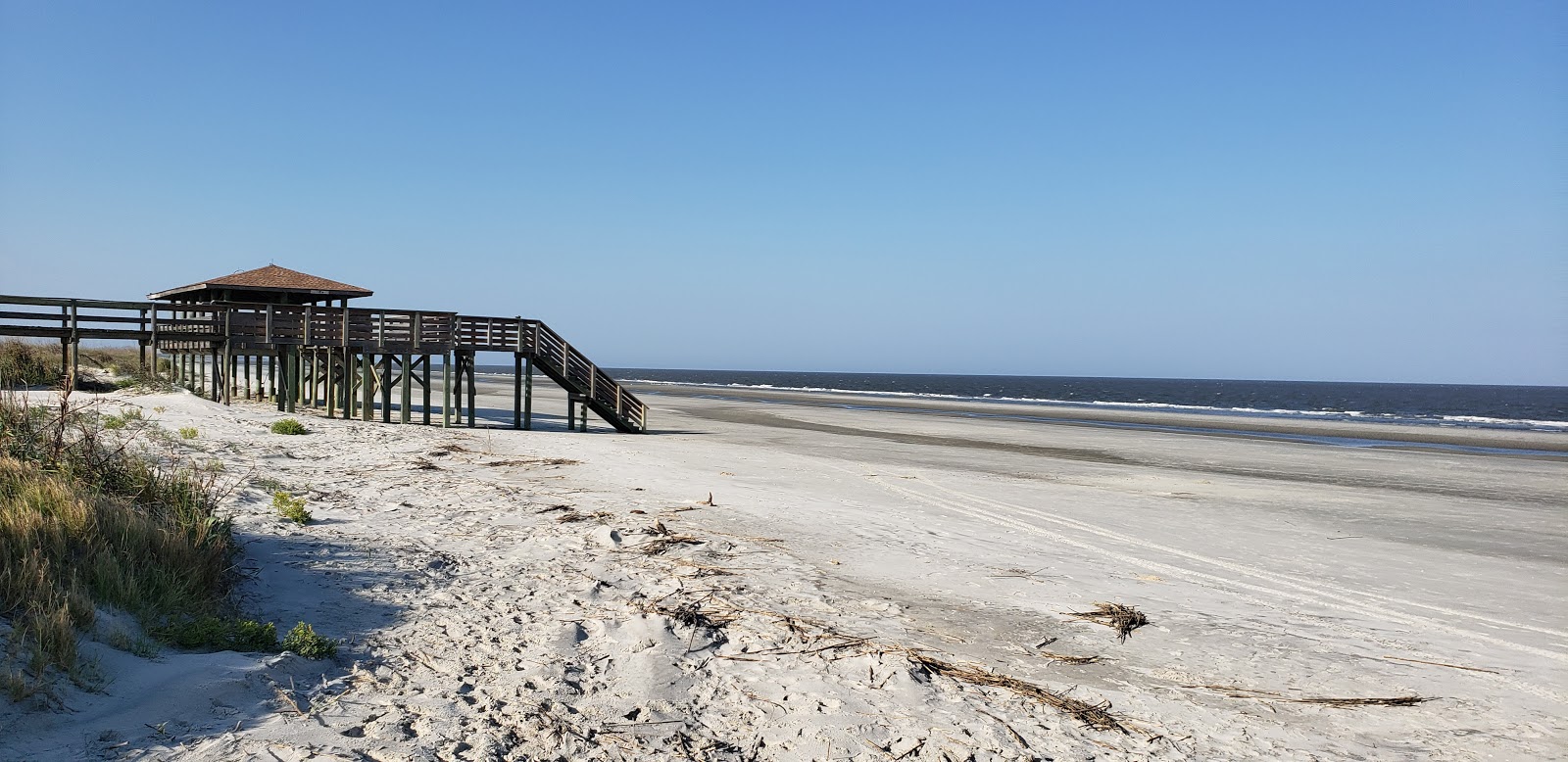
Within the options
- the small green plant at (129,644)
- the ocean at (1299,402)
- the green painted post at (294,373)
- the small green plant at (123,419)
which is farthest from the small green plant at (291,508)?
the ocean at (1299,402)

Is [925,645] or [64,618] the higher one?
[64,618]

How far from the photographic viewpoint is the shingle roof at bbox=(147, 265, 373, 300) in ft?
82.4

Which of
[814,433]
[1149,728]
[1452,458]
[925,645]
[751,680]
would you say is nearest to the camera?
[1149,728]

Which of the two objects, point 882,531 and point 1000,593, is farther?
point 882,531

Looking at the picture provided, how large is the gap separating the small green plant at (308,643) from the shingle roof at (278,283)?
24.5 m

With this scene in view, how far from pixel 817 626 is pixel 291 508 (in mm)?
5519

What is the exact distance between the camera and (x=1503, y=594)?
8742 mm

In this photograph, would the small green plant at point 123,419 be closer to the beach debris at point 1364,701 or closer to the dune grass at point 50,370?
the dune grass at point 50,370

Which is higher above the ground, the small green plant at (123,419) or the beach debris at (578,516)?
the small green plant at (123,419)

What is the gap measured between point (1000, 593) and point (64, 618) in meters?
6.75

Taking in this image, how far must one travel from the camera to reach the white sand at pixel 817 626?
4.40m

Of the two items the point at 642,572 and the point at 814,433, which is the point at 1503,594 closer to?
Answer: the point at 642,572

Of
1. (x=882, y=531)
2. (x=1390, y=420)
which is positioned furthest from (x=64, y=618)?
(x=1390, y=420)

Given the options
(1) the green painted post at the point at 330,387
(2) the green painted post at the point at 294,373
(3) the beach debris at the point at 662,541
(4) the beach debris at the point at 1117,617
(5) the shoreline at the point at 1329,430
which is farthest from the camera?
(5) the shoreline at the point at 1329,430
